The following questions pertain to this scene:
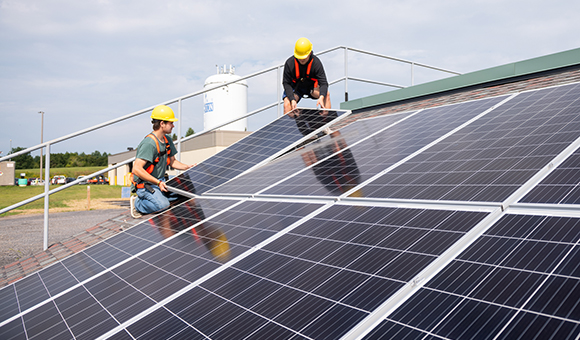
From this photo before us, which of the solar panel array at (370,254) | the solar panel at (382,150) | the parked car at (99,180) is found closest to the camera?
the solar panel array at (370,254)

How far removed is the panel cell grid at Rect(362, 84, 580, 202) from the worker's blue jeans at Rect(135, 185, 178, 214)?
13.8 ft

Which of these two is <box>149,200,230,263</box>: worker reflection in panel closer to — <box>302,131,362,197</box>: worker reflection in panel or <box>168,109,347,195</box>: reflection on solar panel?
<box>168,109,347,195</box>: reflection on solar panel

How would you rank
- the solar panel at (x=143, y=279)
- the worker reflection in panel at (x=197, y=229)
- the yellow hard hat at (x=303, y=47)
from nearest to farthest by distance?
the solar panel at (x=143, y=279)
the worker reflection in panel at (x=197, y=229)
the yellow hard hat at (x=303, y=47)

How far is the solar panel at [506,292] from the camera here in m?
2.12

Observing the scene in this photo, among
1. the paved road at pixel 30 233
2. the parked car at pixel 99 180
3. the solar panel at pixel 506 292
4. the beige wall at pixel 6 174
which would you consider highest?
the solar panel at pixel 506 292

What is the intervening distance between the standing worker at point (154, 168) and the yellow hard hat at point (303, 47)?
3.84 meters

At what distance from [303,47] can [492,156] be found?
6.54 m

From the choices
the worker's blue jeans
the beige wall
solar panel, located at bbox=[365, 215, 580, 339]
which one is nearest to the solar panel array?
solar panel, located at bbox=[365, 215, 580, 339]

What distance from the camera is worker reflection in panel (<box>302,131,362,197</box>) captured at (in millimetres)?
5160

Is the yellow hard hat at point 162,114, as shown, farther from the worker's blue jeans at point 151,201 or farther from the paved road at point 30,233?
the paved road at point 30,233

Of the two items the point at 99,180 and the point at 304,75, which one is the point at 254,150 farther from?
the point at 99,180

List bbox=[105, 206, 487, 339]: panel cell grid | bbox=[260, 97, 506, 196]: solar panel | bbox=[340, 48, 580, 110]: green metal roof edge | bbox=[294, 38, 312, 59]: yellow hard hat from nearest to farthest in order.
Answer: bbox=[105, 206, 487, 339]: panel cell grid, bbox=[260, 97, 506, 196]: solar panel, bbox=[340, 48, 580, 110]: green metal roof edge, bbox=[294, 38, 312, 59]: yellow hard hat

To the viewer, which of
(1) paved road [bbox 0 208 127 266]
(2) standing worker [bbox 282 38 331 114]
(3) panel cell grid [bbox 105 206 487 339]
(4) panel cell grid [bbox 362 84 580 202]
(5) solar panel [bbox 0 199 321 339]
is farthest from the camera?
(1) paved road [bbox 0 208 127 266]

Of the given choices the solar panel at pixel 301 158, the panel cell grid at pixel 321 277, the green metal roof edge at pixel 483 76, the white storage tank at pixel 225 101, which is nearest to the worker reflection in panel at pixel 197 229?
the panel cell grid at pixel 321 277
